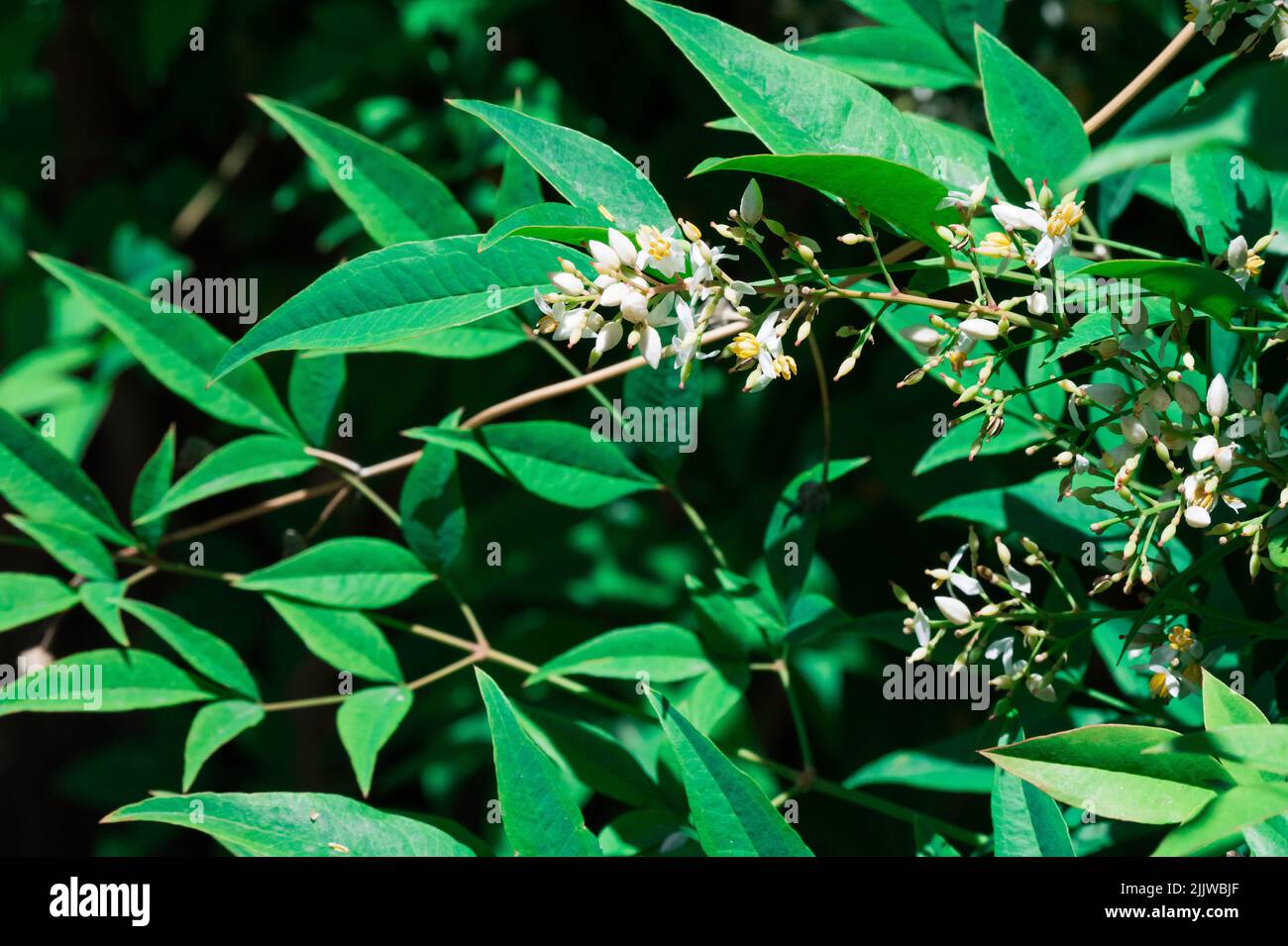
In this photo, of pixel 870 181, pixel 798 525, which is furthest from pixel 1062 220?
pixel 798 525

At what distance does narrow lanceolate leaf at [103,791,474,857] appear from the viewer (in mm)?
662

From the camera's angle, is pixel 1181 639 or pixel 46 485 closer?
pixel 1181 639

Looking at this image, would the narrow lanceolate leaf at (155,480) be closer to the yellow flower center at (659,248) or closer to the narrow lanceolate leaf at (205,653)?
the narrow lanceolate leaf at (205,653)

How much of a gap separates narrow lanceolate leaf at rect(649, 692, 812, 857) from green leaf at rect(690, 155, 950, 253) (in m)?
0.29

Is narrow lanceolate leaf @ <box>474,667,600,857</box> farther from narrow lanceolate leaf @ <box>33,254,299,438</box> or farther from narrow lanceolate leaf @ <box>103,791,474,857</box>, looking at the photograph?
narrow lanceolate leaf @ <box>33,254,299,438</box>

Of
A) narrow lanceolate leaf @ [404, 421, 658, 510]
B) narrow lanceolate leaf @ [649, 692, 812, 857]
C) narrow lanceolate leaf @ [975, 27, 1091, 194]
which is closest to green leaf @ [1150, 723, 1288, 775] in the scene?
narrow lanceolate leaf @ [649, 692, 812, 857]

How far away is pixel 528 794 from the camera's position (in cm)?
67

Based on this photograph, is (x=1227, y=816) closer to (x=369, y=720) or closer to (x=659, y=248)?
(x=659, y=248)

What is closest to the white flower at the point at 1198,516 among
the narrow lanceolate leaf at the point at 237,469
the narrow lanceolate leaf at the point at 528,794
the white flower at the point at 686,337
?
the white flower at the point at 686,337

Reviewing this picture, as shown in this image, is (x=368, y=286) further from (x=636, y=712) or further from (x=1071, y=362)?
(x=1071, y=362)

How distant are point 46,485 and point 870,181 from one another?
28.4 inches

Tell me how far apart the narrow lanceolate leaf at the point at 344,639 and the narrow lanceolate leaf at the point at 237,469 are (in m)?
0.10

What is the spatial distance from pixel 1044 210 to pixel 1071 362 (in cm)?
52
